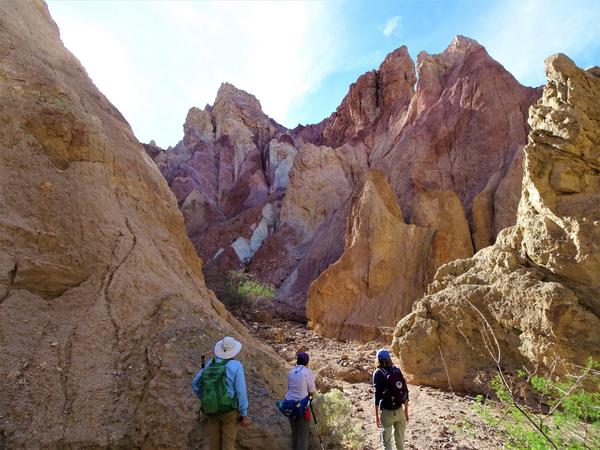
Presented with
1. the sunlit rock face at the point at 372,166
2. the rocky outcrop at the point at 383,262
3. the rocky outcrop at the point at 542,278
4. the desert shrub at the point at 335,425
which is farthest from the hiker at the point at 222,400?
the sunlit rock face at the point at 372,166

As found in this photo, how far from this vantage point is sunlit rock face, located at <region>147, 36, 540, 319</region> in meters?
22.9

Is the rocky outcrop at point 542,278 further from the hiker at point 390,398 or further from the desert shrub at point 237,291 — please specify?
the desert shrub at point 237,291

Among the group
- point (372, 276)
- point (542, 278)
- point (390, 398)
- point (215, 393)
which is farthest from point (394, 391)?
point (372, 276)

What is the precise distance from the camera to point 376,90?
139ft

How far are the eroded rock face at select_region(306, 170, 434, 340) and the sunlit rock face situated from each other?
3.15 ft

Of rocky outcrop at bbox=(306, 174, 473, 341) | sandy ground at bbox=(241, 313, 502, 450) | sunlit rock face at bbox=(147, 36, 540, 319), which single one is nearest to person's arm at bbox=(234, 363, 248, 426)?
sandy ground at bbox=(241, 313, 502, 450)

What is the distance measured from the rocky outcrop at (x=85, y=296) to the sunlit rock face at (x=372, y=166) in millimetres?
12975

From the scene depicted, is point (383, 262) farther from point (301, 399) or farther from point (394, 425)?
point (301, 399)

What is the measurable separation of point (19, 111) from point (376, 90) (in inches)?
1543

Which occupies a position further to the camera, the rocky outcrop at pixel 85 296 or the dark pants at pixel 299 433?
the dark pants at pixel 299 433

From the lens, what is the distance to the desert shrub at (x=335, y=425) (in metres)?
5.52

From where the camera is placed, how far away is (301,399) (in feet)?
16.0

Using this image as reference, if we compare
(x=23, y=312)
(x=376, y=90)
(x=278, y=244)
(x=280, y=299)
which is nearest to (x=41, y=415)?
(x=23, y=312)

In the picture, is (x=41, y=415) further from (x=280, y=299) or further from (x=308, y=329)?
(x=280, y=299)
